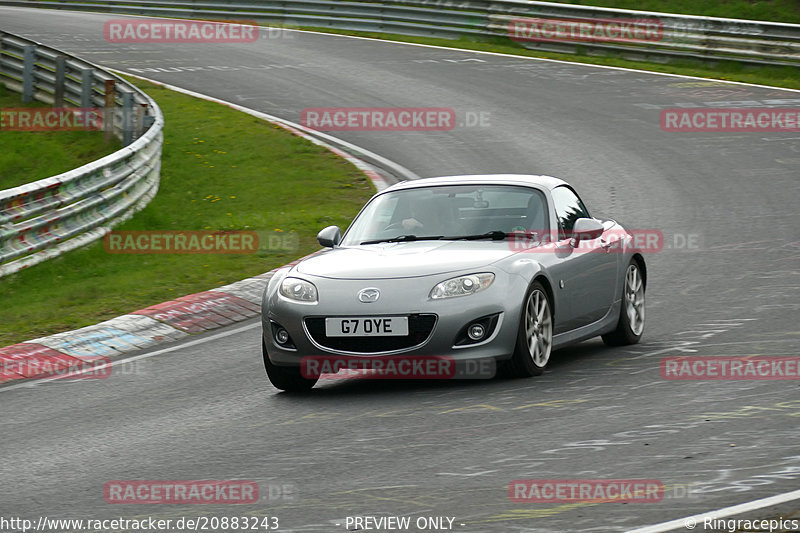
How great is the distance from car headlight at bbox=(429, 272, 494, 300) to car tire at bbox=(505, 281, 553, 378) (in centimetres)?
31

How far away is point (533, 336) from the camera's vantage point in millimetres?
8859

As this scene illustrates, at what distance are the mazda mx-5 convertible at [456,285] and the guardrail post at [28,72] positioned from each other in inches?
634

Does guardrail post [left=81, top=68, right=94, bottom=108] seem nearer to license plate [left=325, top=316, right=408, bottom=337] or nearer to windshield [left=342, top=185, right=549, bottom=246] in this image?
windshield [left=342, top=185, right=549, bottom=246]

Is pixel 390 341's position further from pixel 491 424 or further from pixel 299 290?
pixel 491 424

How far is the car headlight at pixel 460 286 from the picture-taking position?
8.49 metres

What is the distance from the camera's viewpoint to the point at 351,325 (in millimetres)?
8477

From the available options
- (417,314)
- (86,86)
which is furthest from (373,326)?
(86,86)

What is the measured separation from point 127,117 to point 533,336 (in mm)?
12705

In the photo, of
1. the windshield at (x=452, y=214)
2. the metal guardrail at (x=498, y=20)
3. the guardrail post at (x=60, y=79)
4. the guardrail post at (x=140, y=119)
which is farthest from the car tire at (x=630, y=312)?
the metal guardrail at (x=498, y=20)

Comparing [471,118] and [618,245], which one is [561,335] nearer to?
[618,245]

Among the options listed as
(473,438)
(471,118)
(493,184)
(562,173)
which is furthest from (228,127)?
(473,438)

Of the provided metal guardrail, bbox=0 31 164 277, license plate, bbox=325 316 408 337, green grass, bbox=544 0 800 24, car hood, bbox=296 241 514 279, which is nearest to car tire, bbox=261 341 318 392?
license plate, bbox=325 316 408 337

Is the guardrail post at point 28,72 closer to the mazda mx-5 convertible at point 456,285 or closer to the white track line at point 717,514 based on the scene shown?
the mazda mx-5 convertible at point 456,285

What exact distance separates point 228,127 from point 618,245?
537 inches
